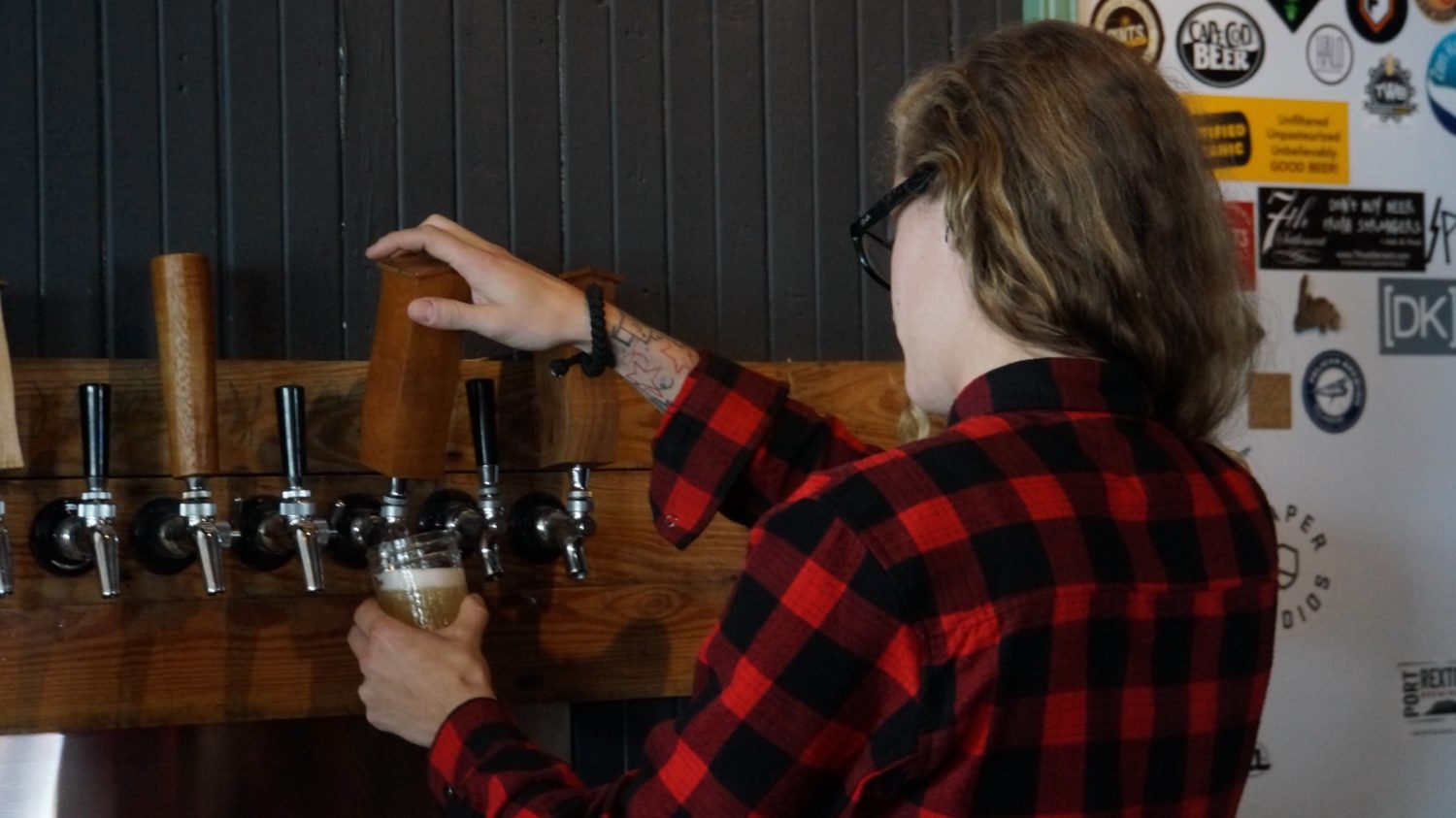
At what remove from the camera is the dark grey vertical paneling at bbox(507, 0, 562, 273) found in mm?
1799

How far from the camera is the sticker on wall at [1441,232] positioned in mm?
2240

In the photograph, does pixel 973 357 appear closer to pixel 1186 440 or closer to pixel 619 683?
pixel 1186 440

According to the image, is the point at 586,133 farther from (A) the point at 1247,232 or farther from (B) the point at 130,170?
(A) the point at 1247,232

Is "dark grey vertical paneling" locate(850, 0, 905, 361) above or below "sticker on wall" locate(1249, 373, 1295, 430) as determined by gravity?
above

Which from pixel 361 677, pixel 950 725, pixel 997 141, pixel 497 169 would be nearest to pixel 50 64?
pixel 497 169

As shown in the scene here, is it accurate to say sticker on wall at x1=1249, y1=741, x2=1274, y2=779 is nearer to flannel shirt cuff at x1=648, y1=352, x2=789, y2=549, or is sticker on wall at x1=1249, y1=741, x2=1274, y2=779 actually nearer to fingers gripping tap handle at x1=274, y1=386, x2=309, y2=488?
flannel shirt cuff at x1=648, y1=352, x2=789, y2=549

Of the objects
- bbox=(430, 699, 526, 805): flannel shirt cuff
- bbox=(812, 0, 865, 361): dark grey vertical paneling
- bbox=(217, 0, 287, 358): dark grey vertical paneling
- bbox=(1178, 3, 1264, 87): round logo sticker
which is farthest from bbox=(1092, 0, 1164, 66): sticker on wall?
bbox=(430, 699, 526, 805): flannel shirt cuff

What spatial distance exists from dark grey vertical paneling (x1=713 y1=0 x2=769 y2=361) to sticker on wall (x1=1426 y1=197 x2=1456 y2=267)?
1.06 m

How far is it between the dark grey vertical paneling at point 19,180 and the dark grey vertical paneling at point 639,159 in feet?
2.16

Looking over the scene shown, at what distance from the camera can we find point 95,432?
142 cm

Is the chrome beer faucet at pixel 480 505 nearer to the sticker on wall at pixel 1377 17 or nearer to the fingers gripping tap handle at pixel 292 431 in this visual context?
the fingers gripping tap handle at pixel 292 431

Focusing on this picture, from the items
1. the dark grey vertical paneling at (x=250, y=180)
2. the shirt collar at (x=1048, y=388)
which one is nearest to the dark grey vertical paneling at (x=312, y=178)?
the dark grey vertical paneling at (x=250, y=180)

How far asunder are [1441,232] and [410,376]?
162 centimetres

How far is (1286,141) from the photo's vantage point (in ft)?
7.13
